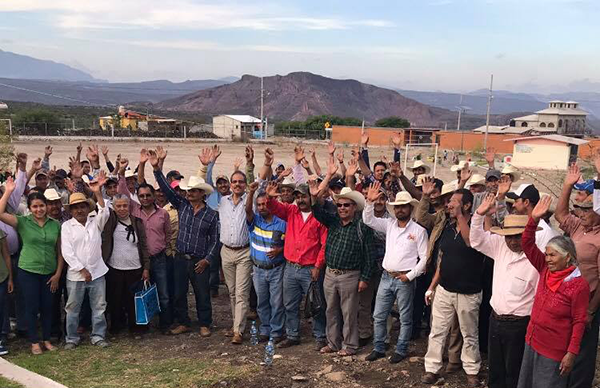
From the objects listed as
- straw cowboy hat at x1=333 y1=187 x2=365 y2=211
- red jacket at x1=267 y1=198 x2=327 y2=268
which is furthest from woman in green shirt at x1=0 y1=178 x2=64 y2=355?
straw cowboy hat at x1=333 y1=187 x2=365 y2=211

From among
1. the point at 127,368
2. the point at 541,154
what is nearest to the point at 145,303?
the point at 127,368

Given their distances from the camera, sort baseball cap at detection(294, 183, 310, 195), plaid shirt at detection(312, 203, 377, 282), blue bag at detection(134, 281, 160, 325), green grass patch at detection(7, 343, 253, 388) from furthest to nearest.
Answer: blue bag at detection(134, 281, 160, 325)
baseball cap at detection(294, 183, 310, 195)
plaid shirt at detection(312, 203, 377, 282)
green grass patch at detection(7, 343, 253, 388)

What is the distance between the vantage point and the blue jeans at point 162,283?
22.9ft

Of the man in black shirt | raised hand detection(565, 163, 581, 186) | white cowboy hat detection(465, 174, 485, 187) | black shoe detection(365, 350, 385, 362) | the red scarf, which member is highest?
raised hand detection(565, 163, 581, 186)

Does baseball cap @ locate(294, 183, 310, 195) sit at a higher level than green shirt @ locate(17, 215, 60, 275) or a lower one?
higher

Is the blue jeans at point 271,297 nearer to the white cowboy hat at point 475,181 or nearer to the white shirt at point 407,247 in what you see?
the white shirt at point 407,247

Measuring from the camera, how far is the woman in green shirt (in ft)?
20.4

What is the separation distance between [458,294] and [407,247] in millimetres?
709

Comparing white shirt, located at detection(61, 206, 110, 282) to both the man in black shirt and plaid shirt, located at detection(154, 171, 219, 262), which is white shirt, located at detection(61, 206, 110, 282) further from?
the man in black shirt

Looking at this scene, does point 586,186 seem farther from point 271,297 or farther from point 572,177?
point 271,297

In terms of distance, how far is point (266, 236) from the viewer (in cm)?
644

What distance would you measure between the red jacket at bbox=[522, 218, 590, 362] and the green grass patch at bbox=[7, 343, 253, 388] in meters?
2.92

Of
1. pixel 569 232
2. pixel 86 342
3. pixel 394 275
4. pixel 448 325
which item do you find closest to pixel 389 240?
pixel 394 275

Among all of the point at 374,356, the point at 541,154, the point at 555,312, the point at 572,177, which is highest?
the point at 572,177
